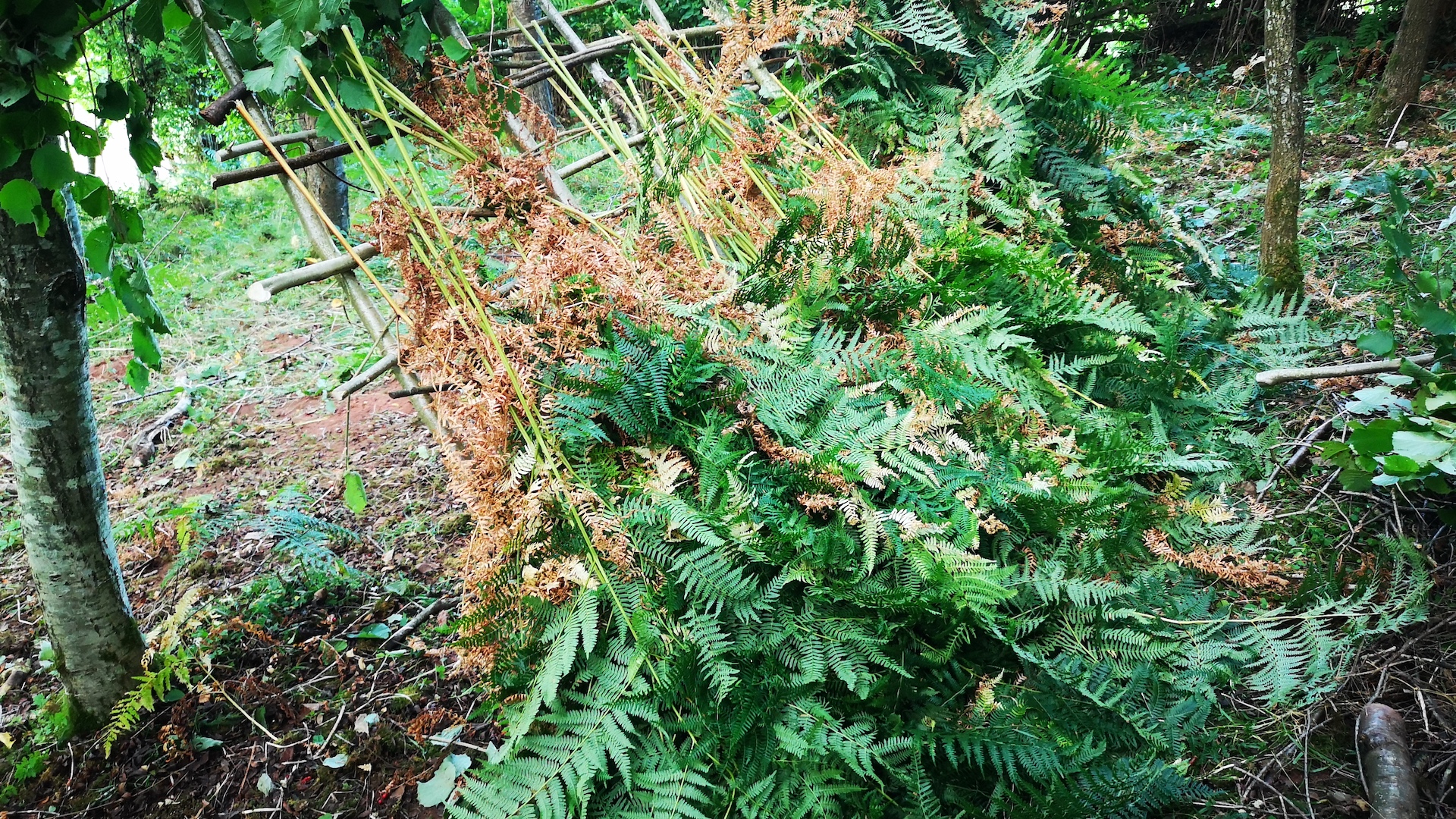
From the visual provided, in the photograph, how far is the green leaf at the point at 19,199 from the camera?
53.5 inches

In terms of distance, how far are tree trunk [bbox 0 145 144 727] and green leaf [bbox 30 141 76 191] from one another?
33 centimetres

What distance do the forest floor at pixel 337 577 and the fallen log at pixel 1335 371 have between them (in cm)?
14

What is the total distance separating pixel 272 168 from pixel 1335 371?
295 cm

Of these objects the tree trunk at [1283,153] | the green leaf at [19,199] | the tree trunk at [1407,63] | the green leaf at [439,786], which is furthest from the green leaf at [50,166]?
the tree trunk at [1407,63]

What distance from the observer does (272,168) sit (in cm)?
172

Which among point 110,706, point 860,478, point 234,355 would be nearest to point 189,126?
point 234,355

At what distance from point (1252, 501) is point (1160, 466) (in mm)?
389

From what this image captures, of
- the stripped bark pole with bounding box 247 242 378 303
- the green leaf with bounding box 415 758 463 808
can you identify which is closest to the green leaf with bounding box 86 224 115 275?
the stripped bark pole with bounding box 247 242 378 303

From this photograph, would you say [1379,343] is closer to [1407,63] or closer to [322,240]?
[322,240]

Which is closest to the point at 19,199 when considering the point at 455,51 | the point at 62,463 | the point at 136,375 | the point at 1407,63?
the point at 136,375

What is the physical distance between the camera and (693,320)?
6.17 feet

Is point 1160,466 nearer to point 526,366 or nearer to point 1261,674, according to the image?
point 1261,674

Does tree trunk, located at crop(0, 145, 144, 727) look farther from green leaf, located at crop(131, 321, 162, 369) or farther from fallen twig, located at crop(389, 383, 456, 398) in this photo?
fallen twig, located at crop(389, 383, 456, 398)

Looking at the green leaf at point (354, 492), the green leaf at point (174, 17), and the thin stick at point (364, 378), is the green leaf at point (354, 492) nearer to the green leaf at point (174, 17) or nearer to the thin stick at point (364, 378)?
the thin stick at point (364, 378)
